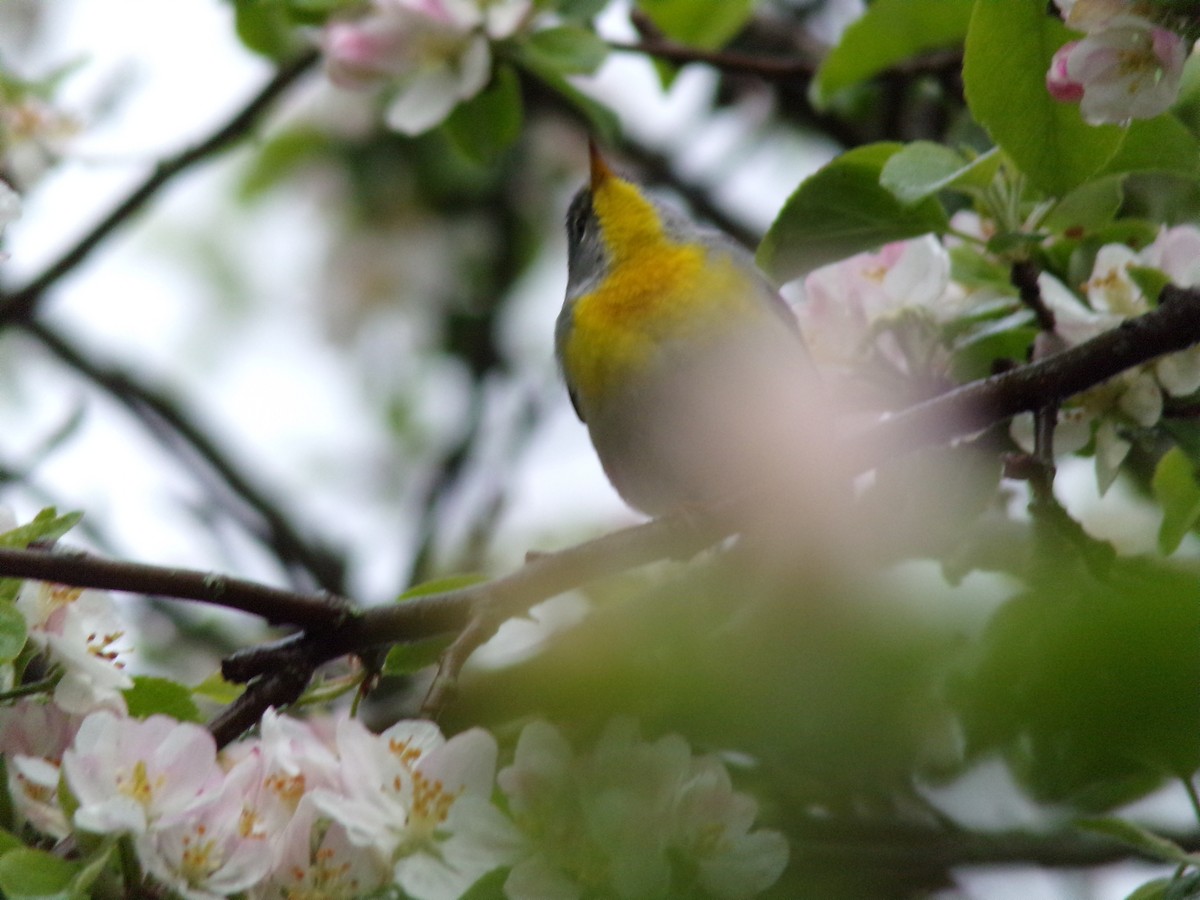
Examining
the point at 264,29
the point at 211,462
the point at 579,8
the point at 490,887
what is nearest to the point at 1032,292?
the point at 579,8

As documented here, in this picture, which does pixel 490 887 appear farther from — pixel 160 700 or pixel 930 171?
pixel 930 171

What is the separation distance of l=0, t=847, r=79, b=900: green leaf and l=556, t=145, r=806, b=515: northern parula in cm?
148

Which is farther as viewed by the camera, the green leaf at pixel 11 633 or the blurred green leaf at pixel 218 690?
the blurred green leaf at pixel 218 690

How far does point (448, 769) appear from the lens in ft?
4.24

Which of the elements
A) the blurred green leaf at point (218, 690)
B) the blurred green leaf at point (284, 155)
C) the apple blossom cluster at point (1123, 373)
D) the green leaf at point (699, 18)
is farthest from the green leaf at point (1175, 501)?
the blurred green leaf at point (284, 155)

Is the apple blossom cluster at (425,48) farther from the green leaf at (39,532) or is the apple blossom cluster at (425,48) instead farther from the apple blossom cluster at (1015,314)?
the green leaf at (39,532)

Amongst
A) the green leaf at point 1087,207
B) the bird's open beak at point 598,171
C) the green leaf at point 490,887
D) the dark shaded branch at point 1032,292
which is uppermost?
the green leaf at point 490,887

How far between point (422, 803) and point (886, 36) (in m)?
1.63

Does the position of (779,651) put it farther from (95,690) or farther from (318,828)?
(95,690)

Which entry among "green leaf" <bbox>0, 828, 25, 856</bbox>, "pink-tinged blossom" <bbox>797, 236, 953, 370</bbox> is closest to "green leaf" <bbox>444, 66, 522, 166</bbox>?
"pink-tinged blossom" <bbox>797, 236, 953, 370</bbox>

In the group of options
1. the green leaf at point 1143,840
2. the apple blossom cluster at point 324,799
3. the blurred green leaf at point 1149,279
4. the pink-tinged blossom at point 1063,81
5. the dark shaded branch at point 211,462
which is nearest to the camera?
the apple blossom cluster at point 324,799

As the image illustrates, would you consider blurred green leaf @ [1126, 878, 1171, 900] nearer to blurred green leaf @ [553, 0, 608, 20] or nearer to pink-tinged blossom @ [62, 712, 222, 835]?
pink-tinged blossom @ [62, 712, 222, 835]

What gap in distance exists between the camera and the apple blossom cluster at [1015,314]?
1.75 meters

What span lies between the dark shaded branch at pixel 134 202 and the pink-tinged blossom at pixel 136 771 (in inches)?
72.5
